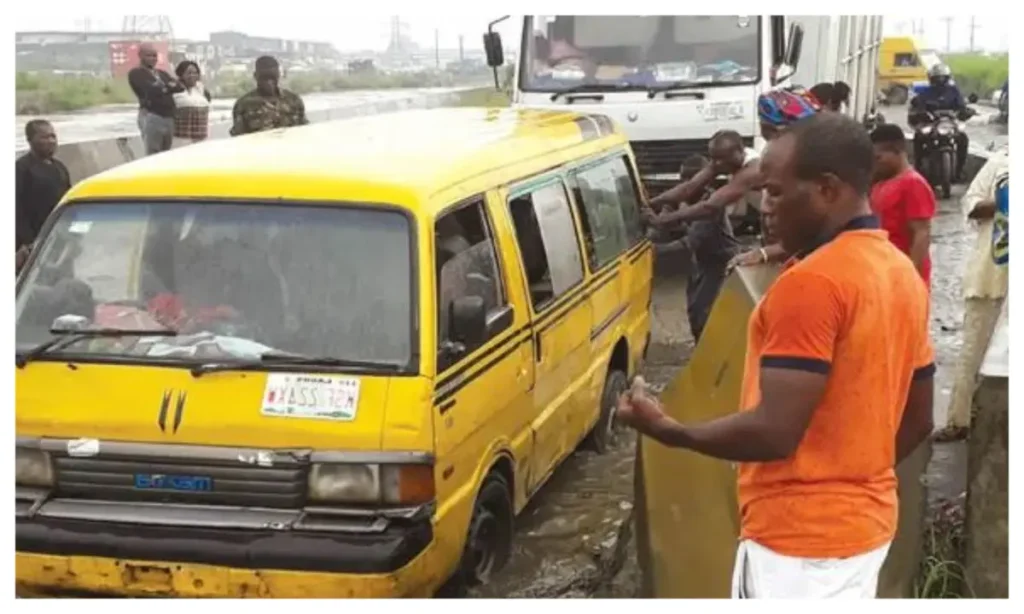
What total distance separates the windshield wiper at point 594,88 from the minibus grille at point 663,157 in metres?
0.49

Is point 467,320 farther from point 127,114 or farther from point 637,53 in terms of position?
point 127,114

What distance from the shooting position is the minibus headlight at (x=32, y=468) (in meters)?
3.92

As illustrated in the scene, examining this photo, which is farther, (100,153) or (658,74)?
(100,153)

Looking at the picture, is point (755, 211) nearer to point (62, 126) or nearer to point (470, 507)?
point (470, 507)

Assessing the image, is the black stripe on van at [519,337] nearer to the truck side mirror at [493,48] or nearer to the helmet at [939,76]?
the truck side mirror at [493,48]

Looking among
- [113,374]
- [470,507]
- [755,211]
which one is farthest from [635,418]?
[755,211]

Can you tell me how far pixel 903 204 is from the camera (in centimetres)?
546

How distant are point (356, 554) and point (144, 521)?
27.2 inches

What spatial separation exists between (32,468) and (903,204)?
3.81 m

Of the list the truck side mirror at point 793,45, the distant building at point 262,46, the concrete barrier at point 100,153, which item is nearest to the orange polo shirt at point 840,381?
the distant building at point 262,46

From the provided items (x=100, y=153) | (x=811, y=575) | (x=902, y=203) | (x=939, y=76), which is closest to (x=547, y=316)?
(x=902, y=203)

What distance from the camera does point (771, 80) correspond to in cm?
1052

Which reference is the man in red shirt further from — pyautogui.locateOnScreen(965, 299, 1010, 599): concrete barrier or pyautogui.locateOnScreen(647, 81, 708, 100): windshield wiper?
pyautogui.locateOnScreen(647, 81, 708, 100): windshield wiper

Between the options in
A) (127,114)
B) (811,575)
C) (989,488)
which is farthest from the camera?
(127,114)
